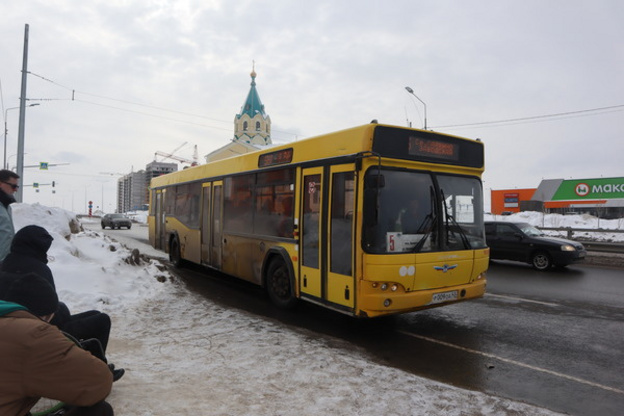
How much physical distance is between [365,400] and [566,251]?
37.9 ft

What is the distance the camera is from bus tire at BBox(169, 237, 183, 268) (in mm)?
12453

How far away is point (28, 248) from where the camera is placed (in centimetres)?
322

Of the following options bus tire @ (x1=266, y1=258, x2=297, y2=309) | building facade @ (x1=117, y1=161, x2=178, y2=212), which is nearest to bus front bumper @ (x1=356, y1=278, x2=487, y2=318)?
bus tire @ (x1=266, y1=258, x2=297, y2=309)

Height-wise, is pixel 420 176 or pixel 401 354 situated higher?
pixel 420 176

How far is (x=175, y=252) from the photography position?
12.8 meters

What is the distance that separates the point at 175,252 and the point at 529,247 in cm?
1134

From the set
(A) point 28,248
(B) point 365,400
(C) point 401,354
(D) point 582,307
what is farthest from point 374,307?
(D) point 582,307

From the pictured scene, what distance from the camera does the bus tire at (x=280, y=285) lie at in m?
7.31

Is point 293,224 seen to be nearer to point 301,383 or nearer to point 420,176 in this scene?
point 420,176

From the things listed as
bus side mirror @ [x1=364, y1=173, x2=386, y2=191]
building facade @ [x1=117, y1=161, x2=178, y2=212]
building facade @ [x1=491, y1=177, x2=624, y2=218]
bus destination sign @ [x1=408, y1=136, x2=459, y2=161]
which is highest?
building facade @ [x1=117, y1=161, x2=178, y2=212]

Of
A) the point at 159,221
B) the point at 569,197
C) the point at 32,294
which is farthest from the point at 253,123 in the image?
the point at 32,294

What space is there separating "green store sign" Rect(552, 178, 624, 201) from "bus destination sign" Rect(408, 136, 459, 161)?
47.8 m

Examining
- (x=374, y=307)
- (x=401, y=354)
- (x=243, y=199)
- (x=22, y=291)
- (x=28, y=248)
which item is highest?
(x=243, y=199)

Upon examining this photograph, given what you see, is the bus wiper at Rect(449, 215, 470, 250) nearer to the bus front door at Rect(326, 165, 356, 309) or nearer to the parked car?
the bus front door at Rect(326, 165, 356, 309)
